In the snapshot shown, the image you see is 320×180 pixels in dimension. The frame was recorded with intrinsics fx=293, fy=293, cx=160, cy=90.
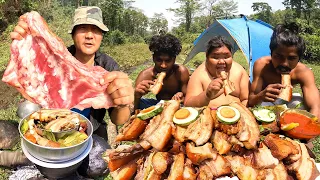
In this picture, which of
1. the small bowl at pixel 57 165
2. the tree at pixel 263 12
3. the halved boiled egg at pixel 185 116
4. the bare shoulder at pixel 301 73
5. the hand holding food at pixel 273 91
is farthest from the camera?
the tree at pixel 263 12

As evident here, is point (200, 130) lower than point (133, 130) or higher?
higher

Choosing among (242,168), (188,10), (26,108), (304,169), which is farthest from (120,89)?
(188,10)

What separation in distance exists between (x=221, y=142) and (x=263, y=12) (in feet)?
179

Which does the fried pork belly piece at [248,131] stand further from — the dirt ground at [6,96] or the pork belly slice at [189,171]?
the dirt ground at [6,96]

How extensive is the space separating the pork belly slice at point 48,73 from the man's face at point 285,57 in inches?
87.9

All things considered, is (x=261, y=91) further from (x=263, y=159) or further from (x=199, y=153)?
(x=199, y=153)

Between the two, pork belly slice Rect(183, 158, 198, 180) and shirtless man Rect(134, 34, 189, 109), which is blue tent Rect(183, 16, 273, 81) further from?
pork belly slice Rect(183, 158, 198, 180)

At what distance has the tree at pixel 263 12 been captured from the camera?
49.8 metres

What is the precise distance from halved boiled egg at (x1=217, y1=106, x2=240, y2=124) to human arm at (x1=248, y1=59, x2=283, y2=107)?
1.09 meters

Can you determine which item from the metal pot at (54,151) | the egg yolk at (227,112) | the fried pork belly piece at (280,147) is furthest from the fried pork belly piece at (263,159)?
the metal pot at (54,151)

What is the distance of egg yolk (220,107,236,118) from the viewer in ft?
5.92

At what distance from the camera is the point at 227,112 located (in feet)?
6.04

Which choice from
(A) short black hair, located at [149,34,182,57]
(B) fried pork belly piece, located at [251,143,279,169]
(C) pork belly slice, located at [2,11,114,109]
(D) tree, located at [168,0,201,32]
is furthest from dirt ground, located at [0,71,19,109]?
(D) tree, located at [168,0,201,32]

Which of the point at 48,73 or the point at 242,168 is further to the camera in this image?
the point at 48,73
